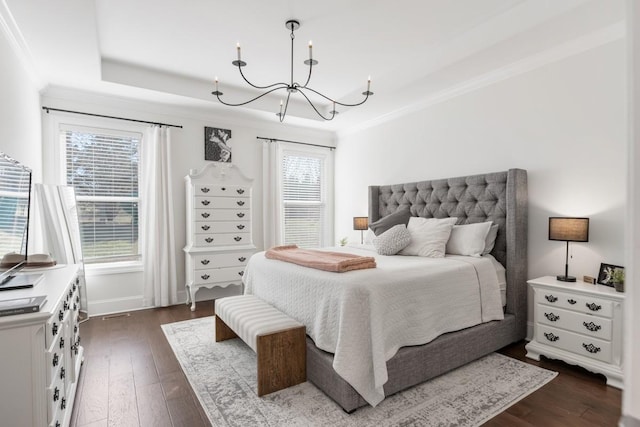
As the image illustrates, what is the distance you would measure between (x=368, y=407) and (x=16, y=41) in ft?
12.6

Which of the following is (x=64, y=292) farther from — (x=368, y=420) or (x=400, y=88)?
(x=400, y=88)

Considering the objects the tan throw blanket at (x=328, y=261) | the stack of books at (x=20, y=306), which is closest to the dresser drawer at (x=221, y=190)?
the tan throw blanket at (x=328, y=261)

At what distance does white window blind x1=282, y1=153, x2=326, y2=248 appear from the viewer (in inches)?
220

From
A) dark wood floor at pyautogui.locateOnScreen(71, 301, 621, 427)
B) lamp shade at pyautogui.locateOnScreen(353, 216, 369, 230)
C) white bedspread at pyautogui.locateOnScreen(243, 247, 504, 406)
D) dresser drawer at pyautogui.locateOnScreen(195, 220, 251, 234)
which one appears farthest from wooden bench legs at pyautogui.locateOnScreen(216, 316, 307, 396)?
lamp shade at pyautogui.locateOnScreen(353, 216, 369, 230)

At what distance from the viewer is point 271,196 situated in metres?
5.27

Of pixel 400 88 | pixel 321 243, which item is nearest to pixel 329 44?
pixel 400 88

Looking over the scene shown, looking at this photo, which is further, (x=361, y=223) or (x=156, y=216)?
(x=361, y=223)

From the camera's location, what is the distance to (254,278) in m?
3.34

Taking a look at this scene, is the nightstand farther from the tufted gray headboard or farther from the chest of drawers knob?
A: the tufted gray headboard

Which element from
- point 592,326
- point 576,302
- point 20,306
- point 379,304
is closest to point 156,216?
point 20,306

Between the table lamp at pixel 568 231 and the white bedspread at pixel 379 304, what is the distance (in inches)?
21.5

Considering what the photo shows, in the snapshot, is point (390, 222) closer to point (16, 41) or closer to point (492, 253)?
point (492, 253)

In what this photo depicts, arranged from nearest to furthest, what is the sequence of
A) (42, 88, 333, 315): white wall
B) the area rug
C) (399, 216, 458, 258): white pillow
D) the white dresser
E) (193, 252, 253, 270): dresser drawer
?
the white dresser
the area rug
(399, 216, 458, 258): white pillow
(42, 88, 333, 315): white wall
(193, 252, 253, 270): dresser drawer

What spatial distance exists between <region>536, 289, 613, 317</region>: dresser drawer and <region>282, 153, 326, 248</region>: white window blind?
3.66 meters
